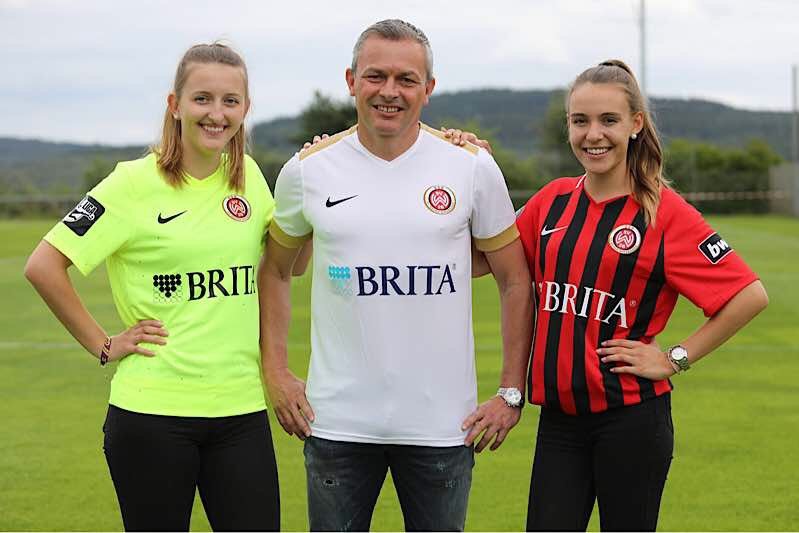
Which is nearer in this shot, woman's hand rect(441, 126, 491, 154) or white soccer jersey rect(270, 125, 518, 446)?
white soccer jersey rect(270, 125, 518, 446)

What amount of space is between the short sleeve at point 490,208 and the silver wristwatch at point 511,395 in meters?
0.45

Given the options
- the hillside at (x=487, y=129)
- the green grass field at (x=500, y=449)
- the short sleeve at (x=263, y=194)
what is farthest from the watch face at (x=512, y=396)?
the hillside at (x=487, y=129)

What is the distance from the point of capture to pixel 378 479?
3.83m

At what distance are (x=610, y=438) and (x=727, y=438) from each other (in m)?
4.26

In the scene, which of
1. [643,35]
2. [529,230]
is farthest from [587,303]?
[643,35]

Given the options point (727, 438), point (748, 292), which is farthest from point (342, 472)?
point (727, 438)

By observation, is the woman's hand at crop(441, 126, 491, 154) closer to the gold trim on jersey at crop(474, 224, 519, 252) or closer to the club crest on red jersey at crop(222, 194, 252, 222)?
the gold trim on jersey at crop(474, 224, 519, 252)

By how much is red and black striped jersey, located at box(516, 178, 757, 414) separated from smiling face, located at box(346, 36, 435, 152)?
683 mm

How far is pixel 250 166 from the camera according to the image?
413cm

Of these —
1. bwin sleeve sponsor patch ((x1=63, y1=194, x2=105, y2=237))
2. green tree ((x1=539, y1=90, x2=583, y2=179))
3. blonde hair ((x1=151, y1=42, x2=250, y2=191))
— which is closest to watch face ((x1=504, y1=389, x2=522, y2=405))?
blonde hair ((x1=151, y1=42, x2=250, y2=191))

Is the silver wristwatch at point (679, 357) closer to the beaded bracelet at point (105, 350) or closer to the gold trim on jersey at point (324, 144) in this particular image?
the gold trim on jersey at point (324, 144)

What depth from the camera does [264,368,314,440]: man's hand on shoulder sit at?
12.5 feet

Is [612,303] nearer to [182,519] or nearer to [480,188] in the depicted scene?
[480,188]

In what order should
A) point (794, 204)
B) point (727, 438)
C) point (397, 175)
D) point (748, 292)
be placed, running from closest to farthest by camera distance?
point (397, 175), point (748, 292), point (727, 438), point (794, 204)
